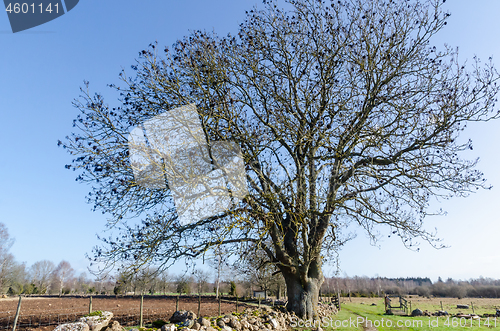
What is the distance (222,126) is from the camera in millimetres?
8367

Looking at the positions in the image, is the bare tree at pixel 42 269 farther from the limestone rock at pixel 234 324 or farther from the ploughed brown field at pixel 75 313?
the limestone rock at pixel 234 324

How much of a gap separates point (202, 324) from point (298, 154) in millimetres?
5988

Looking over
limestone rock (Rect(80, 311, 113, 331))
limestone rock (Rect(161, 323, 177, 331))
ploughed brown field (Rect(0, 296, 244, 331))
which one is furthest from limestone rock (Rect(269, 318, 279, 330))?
ploughed brown field (Rect(0, 296, 244, 331))

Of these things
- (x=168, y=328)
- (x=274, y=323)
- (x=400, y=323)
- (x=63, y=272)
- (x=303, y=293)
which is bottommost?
(x=63, y=272)

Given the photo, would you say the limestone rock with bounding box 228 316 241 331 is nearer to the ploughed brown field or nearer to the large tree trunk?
the large tree trunk

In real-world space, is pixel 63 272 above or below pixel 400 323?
below

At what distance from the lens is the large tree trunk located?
9398mm

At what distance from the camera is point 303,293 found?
31.3 feet

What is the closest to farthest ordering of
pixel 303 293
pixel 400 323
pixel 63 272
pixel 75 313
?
pixel 303 293 → pixel 400 323 → pixel 75 313 → pixel 63 272

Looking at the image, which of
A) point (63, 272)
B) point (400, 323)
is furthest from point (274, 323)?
point (63, 272)

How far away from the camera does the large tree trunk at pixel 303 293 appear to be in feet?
30.8

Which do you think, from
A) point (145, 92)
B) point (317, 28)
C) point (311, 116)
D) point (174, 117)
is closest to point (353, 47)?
point (317, 28)

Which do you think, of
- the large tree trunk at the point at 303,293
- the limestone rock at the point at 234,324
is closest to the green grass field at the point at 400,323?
the large tree trunk at the point at 303,293

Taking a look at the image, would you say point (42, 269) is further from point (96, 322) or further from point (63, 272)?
point (96, 322)
